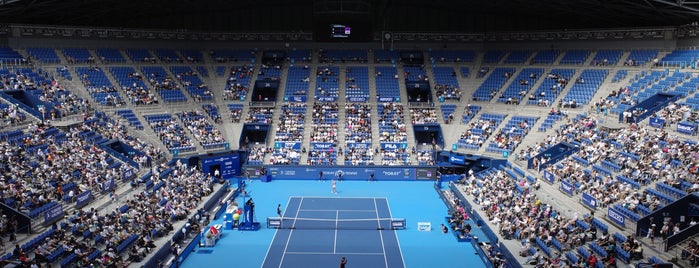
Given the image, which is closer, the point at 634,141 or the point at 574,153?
the point at 634,141

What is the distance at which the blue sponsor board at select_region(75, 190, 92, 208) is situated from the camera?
30.9 metres

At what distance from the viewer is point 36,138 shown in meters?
35.6

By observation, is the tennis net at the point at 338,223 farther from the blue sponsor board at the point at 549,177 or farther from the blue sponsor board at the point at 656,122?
the blue sponsor board at the point at 656,122

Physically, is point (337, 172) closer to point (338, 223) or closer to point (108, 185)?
point (338, 223)

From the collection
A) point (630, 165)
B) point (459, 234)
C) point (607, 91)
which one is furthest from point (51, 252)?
point (607, 91)

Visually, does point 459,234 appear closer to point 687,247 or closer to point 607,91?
point 687,247

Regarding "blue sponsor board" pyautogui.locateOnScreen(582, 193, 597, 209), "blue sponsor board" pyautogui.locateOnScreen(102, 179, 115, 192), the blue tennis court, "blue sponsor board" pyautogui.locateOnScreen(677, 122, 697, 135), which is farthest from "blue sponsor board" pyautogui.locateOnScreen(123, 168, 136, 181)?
"blue sponsor board" pyautogui.locateOnScreen(677, 122, 697, 135)

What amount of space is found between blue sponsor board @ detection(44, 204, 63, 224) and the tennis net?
11.3m

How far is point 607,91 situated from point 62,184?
41.4m

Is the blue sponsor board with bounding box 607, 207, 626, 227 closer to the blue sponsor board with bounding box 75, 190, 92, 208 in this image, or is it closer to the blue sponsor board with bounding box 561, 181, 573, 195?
the blue sponsor board with bounding box 561, 181, 573, 195

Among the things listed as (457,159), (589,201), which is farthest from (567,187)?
(457,159)

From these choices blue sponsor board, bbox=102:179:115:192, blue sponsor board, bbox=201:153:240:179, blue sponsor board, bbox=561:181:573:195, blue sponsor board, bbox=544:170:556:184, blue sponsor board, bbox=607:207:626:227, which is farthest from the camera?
blue sponsor board, bbox=201:153:240:179

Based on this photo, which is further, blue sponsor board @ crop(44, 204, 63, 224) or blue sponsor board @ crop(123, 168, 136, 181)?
blue sponsor board @ crop(123, 168, 136, 181)

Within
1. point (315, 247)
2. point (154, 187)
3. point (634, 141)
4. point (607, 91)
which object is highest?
point (607, 91)
